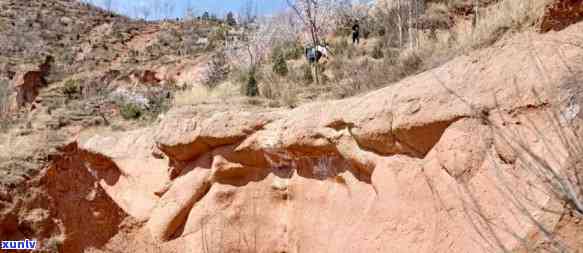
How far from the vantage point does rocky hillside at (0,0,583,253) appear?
352cm

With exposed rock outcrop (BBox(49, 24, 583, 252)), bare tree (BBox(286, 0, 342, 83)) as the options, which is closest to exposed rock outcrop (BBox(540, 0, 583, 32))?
exposed rock outcrop (BBox(49, 24, 583, 252))

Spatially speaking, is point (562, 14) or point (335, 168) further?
point (335, 168)

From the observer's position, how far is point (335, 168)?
5.58 meters

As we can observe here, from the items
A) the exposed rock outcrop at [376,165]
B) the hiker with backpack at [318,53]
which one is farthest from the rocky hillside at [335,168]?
the hiker with backpack at [318,53]

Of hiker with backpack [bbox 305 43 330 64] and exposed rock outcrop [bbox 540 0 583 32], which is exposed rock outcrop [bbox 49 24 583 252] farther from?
hiker with backpack [bbox 305 43 330 64]

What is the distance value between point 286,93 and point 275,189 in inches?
83.7

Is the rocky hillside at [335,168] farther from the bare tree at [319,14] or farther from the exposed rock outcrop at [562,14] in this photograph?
the bare tree at [319,14]

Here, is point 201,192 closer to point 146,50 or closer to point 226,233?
point 226,233

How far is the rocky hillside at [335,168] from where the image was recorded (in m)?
3.52

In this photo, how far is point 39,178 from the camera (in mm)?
8508

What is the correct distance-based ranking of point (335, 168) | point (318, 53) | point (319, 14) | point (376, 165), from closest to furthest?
point (376, 165)
point (335, 168)
point (318, 53)
point (319, 14)

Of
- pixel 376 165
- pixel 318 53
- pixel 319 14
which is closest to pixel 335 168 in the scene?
pixel 376 165

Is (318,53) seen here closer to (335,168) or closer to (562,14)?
(335,168)

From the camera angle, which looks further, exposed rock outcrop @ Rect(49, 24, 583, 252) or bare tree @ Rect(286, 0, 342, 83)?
bare tree @ Rect(286, 0, 342, 83)
